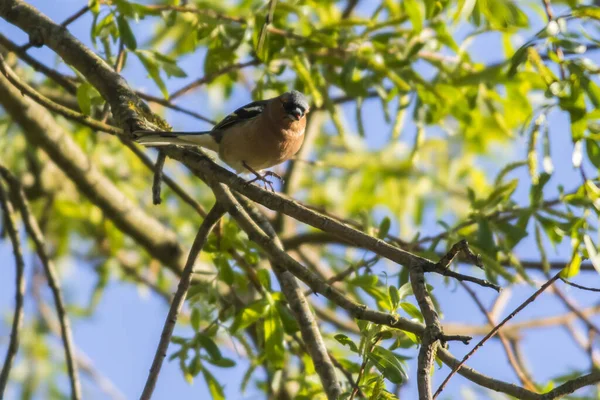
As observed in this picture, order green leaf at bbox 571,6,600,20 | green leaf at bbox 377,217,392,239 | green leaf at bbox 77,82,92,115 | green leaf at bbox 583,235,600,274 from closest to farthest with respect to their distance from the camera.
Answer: green leaf at bbox 583,235,600,274
green leaf at bbox 571,6,600,20
green leaf at bbox 77,82,92,115
green leaf at bbox 377,217,392,239

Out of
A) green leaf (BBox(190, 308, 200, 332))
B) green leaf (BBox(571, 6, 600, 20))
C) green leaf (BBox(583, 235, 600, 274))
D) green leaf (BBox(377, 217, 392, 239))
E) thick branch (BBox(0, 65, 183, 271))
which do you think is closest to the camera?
green leaf (BBox(583, 235, 600, 274))

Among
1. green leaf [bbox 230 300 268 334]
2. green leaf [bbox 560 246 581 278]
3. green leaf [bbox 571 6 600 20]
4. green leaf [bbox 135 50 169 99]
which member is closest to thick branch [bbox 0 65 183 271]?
green leaf [bbox 135 50 169 99]

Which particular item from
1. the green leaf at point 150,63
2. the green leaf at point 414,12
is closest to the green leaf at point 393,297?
the green leaf at point 414,12

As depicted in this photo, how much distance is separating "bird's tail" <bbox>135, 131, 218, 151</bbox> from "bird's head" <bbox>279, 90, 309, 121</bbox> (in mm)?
581

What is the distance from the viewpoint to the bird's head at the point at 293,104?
17.8ft

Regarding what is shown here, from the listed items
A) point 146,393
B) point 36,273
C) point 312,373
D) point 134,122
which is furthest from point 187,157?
point 36,273

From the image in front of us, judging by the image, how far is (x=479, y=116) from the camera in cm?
659

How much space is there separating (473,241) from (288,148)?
1544 mm

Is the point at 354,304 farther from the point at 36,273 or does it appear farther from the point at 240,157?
the point at 36,273

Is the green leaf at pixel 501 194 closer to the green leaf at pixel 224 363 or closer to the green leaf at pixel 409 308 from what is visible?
the green leaf at pixel 409 308

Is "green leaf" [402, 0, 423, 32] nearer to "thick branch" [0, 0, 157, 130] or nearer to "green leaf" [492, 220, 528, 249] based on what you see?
"green leaf" [492, 220, 528, 249]

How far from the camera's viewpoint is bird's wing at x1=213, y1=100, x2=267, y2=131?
559 cm

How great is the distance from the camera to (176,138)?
15.4ft

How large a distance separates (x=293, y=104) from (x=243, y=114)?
424mm
